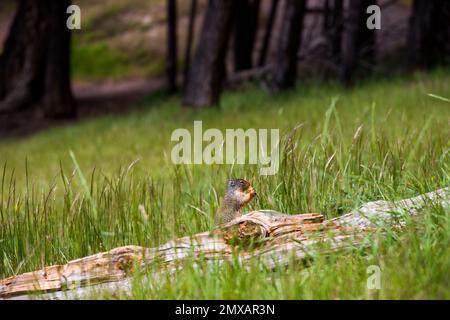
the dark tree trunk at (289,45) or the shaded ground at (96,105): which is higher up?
the dark tree trunk at (289,45)

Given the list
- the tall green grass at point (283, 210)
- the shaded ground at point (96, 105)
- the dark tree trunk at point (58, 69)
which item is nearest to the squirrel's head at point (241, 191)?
the tall green grass at point (283, 210)

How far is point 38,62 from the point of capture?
20.3 meters

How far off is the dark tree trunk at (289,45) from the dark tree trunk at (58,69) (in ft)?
17.1

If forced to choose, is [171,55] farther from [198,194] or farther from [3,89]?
[198,194]

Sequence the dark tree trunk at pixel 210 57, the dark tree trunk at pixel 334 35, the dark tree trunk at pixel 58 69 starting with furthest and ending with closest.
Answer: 1. the dark tree trunk at pixel 58 69
2. the dark tree trunk at pixel 334 35
3. the dark tree trunk at pixel 210 57

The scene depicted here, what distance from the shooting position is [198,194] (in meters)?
6.08

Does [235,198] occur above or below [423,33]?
below

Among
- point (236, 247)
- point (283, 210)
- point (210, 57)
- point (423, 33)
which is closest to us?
point (236, 247)

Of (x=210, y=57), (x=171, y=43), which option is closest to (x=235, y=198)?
(x=210, y=57)

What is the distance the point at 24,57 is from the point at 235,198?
653 inches

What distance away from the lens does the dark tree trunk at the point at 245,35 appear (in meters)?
21.3

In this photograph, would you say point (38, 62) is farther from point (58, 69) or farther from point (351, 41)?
point (351, 41)

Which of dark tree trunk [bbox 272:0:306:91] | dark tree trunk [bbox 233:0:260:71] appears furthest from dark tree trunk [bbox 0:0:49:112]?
dark tree trunk [bbox 272:0:306:91]

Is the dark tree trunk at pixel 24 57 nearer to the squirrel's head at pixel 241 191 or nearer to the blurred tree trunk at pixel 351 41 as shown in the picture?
the blurred tree trunk at pixel 351 41
